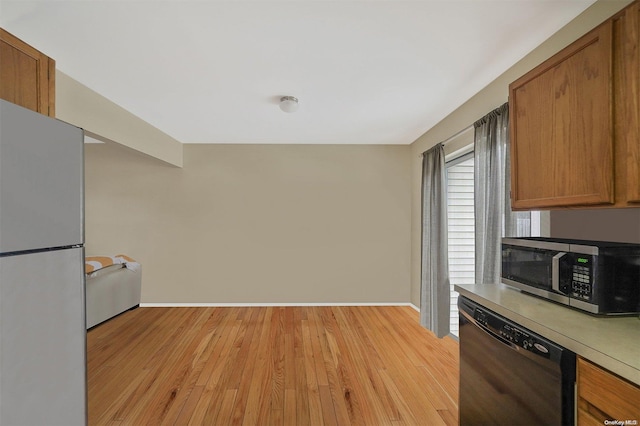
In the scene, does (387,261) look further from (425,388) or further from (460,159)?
(425,388)

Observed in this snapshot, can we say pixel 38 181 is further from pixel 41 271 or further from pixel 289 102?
pixel 289 102

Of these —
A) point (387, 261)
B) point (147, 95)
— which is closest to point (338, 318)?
point (387, 261)

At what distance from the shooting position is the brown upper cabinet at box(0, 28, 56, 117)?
1.43 m

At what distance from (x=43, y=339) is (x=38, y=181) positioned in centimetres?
50

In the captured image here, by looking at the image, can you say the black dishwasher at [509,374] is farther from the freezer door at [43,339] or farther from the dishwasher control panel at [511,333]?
the freezer door at [43,339]

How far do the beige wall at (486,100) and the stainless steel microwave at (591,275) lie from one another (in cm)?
116

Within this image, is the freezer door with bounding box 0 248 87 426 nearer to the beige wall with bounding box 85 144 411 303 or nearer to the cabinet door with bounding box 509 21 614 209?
the cabinet door with bounding box 509 21 614 209

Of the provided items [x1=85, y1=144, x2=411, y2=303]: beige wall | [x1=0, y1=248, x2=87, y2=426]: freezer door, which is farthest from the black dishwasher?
[x1=85, y1=144, x2=411, y2=303]: beige wall

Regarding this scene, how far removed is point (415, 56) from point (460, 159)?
5.41 ft

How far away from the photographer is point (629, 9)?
3.90ft

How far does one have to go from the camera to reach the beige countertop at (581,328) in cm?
94

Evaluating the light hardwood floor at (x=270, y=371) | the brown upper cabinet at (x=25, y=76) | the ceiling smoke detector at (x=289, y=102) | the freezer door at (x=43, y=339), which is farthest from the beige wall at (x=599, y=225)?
the brown upper cabinet at (x=25, y=76)

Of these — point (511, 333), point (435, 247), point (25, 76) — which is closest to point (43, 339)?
point (25, 76)

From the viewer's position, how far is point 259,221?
4672 mm
